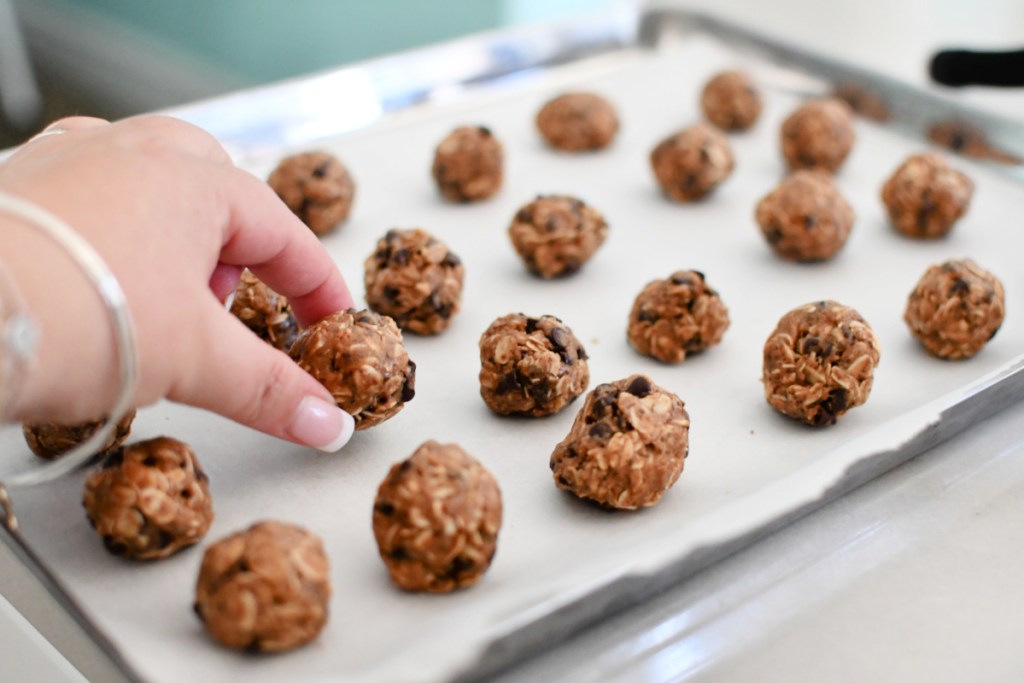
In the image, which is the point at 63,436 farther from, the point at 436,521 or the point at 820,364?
the point at 820,364

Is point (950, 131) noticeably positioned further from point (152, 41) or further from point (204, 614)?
point (152, 41)

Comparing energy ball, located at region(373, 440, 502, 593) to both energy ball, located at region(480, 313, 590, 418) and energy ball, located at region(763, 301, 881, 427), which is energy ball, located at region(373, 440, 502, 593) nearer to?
energy ball, located at region(480, 313, 590, 418)

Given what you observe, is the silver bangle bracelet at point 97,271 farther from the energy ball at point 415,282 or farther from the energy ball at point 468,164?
the energy ball at point 468,164

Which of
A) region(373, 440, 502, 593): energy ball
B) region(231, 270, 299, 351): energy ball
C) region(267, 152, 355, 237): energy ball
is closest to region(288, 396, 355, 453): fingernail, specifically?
region(373, 440, 502, 593): energy ball

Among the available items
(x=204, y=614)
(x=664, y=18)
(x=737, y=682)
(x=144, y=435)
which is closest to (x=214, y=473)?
(x=144, y=435)

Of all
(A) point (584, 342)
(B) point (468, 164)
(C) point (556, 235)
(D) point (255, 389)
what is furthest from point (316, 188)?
(D) point (255, 389)
